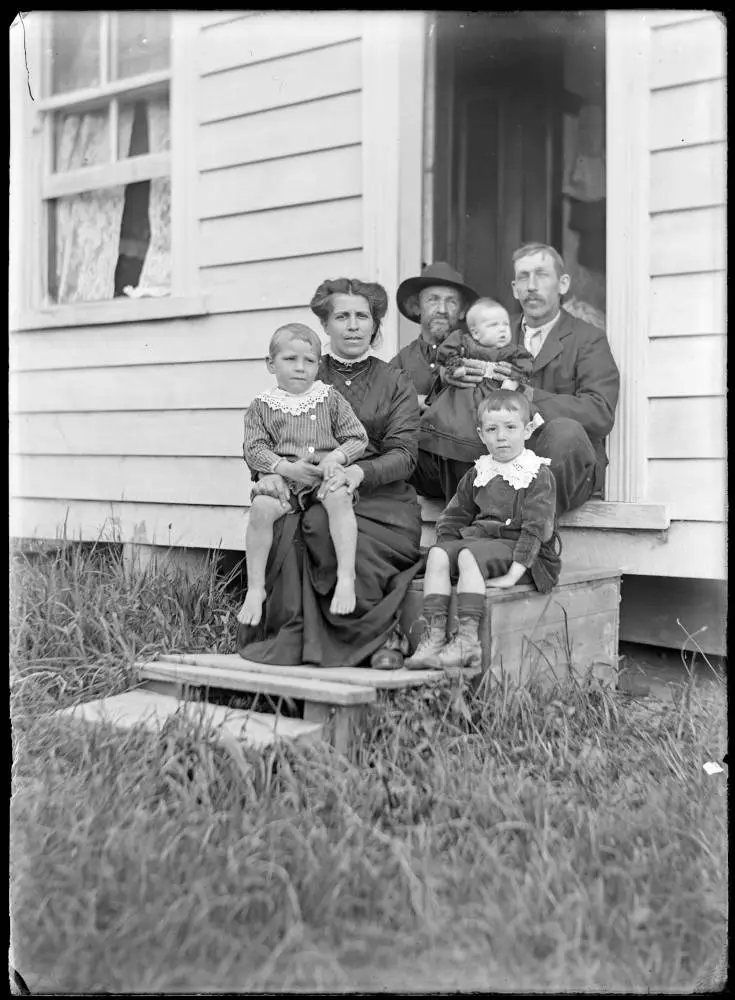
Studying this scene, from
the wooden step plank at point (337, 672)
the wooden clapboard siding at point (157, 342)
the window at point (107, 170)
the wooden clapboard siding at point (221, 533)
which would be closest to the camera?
the wooden step plank at point (337, 672)

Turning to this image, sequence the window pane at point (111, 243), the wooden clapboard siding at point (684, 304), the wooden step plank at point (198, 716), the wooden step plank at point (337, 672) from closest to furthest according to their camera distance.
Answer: the wooden step plank at point (198, 716)
the wooden step plank at point (337, 672)
the wooden clapboard siding at point (684, 304)
the window pane at point (111, 243)

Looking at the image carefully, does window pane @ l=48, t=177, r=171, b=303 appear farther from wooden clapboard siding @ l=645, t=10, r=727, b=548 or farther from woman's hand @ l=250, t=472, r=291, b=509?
wooden clapboard siding @ l=645, t=10, r=727, b=548

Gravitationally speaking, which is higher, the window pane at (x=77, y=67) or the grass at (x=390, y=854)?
the window pane at (x=77, y=67)

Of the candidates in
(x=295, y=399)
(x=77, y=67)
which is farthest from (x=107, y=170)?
(x=295, y=399)

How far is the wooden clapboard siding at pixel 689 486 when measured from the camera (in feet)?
11.9

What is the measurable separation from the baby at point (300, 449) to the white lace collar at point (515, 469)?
1.45 feet

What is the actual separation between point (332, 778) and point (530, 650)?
0.98m

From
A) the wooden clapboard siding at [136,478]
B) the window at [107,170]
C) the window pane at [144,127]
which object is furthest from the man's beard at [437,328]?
the window pane at [144,127]

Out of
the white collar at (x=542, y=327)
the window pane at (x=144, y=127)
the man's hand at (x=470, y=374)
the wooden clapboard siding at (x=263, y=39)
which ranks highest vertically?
the wooden clapboard siding at (x=263, y=39)

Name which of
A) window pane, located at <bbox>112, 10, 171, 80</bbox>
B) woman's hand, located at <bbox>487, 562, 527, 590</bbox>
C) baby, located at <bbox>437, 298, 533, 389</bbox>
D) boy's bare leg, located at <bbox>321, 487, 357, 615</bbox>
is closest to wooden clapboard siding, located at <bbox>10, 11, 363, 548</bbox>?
window pane, located at <bbox>112, 10, 171, 80</bbox>

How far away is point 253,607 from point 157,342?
2.03m

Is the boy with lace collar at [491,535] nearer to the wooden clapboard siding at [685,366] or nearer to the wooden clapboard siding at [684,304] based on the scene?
the wooden clapboard siding at [685,366]

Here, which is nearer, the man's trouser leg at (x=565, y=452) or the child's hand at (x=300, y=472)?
the child's hand at (x=300, y=472)

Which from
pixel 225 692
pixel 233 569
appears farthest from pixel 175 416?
pixel 225 692
